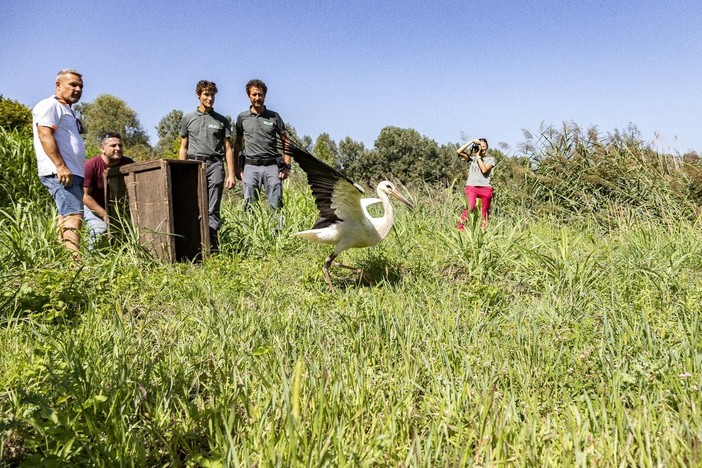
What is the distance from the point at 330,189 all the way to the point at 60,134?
260cm

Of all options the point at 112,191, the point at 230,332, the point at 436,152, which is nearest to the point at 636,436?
the point at 230,332

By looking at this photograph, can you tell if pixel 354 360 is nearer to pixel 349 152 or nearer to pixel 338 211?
pixel 338 211

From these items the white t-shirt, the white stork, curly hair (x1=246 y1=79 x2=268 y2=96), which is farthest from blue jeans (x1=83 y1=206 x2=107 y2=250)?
curly hair (x1=246 y1=79 x2=268 y2=96)

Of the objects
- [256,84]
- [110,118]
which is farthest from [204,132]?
[110,118]

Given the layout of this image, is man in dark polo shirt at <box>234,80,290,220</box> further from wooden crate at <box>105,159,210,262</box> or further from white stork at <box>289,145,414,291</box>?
white stork at <box>289,145,414,291</box>

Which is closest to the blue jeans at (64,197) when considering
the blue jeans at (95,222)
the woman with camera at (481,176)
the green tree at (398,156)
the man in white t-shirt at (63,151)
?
the man in white t-shirt at (63,151)

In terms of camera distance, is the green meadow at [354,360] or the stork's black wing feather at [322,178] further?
the stork's black wing feather at [322,178]

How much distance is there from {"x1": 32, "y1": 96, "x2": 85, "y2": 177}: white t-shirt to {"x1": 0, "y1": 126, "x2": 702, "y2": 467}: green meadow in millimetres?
548

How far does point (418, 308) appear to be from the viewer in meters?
2.86

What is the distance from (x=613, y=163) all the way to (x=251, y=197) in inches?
221

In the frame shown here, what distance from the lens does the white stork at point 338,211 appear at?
3.84 m

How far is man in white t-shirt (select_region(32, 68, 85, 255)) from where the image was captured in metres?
4.31

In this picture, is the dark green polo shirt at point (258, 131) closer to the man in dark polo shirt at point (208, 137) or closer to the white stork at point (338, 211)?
the man in dark polo shirt at point (208, 137)

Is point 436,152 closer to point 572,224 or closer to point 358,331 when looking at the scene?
point 572,224
